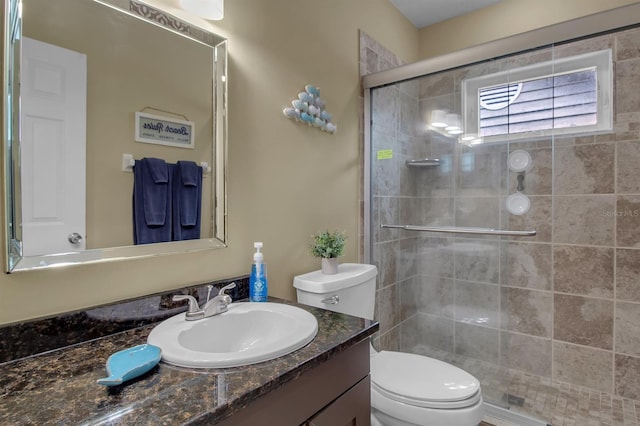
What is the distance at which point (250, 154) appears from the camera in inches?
56.6

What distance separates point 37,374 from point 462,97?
2.21 meters

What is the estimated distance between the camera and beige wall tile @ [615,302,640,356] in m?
2.04

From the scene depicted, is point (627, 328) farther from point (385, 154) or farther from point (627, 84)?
point (385, 154)

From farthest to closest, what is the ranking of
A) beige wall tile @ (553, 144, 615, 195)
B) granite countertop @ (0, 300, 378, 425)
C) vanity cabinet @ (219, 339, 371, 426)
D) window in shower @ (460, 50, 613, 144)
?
beige wall tile @ (553, 144, 615, 195) < window in shower @ (460, 50, 613, 144) < vanity cabinet @ (219, 339, 371, 426) < granite countertop @ (0, 300, 378, 425)

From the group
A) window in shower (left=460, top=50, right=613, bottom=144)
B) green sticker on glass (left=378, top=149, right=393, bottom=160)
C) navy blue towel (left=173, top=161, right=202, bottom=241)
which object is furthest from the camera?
green sticker on glass (left=378, top=149, right=393, bottom=160)

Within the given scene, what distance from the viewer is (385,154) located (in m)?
2.23

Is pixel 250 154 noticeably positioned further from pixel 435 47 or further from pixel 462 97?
pixel 435 47

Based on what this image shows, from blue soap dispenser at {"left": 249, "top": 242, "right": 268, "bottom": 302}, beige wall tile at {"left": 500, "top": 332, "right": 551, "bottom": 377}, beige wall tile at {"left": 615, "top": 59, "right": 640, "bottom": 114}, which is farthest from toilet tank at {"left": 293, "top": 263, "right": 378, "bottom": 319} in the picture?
beige wall tile at {"left": 615, "top": 59, "right": 640, "bottom": 114}

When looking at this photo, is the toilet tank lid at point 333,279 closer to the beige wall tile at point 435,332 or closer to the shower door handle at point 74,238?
the shower door handle at point 74,238

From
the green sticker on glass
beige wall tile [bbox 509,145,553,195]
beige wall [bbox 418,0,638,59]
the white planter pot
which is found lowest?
the white planter pot

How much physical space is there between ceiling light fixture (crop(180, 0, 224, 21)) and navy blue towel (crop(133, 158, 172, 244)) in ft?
1.73

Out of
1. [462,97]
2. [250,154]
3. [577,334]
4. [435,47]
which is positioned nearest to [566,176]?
[462,97]

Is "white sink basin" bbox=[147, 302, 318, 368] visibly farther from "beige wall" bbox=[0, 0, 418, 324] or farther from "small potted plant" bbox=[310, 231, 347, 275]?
"small potted plant" bbox=[310, 231, 347, 275]

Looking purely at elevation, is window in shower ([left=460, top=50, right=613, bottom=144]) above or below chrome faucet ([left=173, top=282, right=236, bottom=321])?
above
